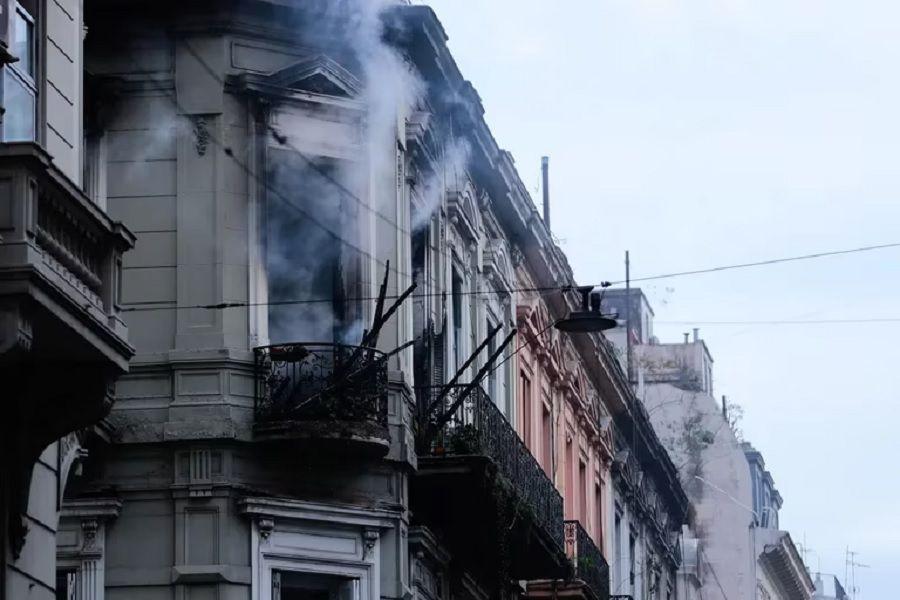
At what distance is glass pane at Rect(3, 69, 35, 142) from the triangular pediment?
693 centimetres

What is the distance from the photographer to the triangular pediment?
73.1ft

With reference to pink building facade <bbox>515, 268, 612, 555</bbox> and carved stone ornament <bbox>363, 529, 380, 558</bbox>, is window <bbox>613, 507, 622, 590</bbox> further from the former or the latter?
carved stone ornament <bbox>363, 529, 380, 558</bbox>

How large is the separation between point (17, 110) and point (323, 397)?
6.75 meters

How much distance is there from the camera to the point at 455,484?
2359 centimetres

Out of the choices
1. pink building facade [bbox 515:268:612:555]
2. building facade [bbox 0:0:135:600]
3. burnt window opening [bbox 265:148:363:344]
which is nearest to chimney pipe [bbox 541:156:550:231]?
pink building facade [bbox 515:268:612:555]

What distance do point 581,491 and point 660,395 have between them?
2533 centimetres

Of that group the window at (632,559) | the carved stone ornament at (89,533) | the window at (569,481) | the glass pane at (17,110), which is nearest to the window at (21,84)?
the glass pane at (17,110)

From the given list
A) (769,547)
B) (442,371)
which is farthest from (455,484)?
(769,547)

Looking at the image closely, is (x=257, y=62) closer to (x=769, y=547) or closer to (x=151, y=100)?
(x=151, y=100)

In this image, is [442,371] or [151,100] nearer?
[151,100]

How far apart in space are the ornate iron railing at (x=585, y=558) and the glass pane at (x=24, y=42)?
55.5 feet

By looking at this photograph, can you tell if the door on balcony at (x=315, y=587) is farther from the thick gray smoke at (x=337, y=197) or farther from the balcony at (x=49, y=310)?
the balcony at (x=49, y=310)

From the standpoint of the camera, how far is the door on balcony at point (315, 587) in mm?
21625

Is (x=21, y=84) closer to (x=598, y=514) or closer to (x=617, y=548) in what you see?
(x=598, y=514)
